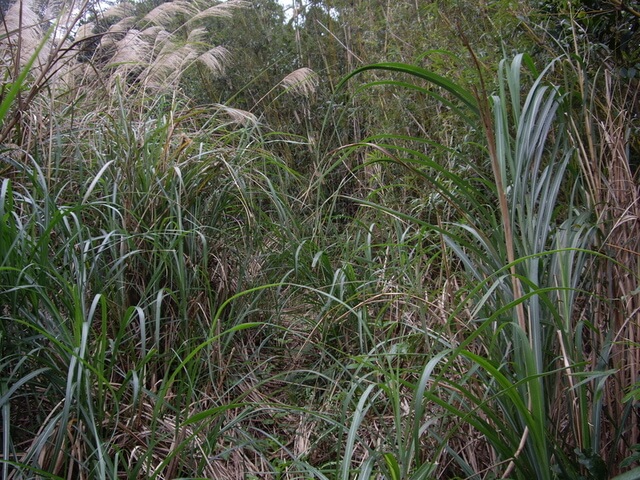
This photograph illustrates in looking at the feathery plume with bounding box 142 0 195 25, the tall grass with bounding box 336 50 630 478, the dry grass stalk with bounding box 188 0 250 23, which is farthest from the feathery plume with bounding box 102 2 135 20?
the tall grass with bounding box 336 50 630 478

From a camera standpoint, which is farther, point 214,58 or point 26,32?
point 214,58

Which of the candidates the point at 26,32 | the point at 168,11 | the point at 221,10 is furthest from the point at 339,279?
the point at 168,11

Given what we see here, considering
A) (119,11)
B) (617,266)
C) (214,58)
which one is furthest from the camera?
(119,11)

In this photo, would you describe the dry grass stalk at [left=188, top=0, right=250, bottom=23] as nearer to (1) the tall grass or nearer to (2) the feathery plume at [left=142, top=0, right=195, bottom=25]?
(2) the feathery plume at [left=142, top=0, right=195, bottom=25]

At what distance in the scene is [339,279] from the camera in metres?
3.02

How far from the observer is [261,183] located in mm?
3408

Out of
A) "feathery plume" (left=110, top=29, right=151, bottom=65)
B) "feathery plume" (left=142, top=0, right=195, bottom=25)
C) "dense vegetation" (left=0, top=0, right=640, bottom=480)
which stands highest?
"feathery plume" (left=142, top=0, right=195, bottom=25)

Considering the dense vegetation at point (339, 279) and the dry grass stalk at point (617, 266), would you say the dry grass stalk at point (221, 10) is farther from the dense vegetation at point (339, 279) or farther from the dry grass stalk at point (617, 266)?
the dry grass stalk at point (617, 266)

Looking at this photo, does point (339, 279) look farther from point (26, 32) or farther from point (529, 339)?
point (26, 32)

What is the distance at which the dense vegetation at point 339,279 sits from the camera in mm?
1693

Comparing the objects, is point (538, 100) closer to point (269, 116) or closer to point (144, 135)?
point (144, 135)

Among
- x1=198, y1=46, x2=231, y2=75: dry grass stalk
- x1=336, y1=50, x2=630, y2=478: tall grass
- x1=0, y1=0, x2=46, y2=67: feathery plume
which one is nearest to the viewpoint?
x1=336, y1=50, x2=630, y2=478: tall grass

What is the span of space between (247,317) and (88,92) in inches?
63.2

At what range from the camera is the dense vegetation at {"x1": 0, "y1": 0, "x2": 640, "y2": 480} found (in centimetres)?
169
